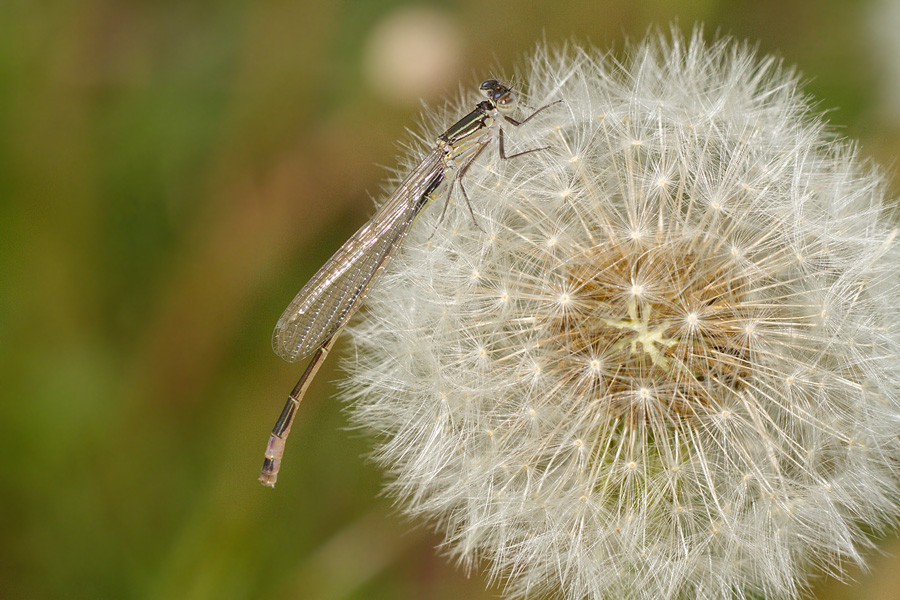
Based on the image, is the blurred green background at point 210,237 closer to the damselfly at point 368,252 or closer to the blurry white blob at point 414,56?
the blurry white blob at point 414,56

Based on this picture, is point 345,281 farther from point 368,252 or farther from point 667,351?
point 667,351

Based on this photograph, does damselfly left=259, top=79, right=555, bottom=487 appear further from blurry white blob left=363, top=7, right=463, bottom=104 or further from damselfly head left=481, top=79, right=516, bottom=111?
blurry white blob left=363, top=7, right=463, bottom=104

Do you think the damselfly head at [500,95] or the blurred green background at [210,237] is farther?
the blurred green background at [210,237]

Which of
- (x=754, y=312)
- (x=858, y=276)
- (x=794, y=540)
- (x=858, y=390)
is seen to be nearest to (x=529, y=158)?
(x=754, y=312)

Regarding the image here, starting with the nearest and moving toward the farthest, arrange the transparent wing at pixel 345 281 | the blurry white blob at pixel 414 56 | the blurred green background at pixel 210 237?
1. the transparent wing at pixel 345 281
2. the blurred green background at pixel 210 237
3. the blurry white blob at pixel 414 56

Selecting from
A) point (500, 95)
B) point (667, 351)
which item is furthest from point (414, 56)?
point (667, 351)

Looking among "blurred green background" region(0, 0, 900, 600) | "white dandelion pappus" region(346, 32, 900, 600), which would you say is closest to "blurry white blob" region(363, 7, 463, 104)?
"blurred green background" region(0, 0, 900, 600)

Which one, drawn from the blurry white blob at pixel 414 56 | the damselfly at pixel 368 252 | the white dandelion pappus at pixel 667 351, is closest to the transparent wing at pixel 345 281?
the damselfly at pixel 368 252
